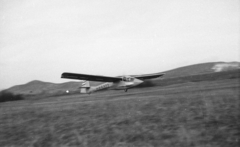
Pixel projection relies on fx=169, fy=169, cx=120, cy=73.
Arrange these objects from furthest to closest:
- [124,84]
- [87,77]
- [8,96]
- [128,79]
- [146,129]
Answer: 1. [8,96]
2. [124,84]
3. [128,79]
4. [87,77]
5. [146,129]

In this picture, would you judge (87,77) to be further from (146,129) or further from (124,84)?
(146,129)

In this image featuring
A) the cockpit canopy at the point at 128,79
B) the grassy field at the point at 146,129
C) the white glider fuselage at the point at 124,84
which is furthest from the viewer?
the cockpit canopy at the point at 128,79

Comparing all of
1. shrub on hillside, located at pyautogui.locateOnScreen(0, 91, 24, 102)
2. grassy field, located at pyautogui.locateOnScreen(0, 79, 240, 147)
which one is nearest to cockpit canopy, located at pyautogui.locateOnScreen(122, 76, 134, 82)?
grassy field, located at pyautogui.locateOnScreen(0, 79, 240, 147)

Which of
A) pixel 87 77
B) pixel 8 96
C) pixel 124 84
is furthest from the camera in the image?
pixel 8 96

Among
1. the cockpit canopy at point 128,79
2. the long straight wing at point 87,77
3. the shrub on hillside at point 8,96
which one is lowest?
the shrub on hillside at point 8,96

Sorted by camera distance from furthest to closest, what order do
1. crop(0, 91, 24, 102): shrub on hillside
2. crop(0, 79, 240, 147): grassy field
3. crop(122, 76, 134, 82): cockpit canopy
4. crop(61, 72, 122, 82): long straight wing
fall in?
crop(0, 91, 24, 102): shrub on hillside, crop(122, 76, 134, 82): cockpit canopy, crop(61, 72, 122, 82): long straight wing, crop(0, 79, 240, 147): grassy field

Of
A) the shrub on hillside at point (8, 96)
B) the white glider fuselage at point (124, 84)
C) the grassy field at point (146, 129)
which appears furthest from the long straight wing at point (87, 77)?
the shrub on hillside at point (8, 96)

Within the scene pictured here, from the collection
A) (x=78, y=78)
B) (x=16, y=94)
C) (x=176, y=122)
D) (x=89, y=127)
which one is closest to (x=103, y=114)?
(x=89, y=127)

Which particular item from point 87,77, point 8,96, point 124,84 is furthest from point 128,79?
point 8,96

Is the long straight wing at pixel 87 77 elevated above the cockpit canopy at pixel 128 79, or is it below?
above

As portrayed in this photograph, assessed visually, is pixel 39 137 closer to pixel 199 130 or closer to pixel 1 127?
pixel 1 127

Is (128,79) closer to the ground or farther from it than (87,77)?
closer to the ground

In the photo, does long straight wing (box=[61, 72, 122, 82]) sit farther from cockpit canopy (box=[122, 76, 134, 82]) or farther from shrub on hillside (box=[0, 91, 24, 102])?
shrub on hillside (box=[0, 91, 24, 102])

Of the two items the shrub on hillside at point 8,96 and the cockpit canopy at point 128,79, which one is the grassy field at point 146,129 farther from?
the shrub on hillside at point 8,96
